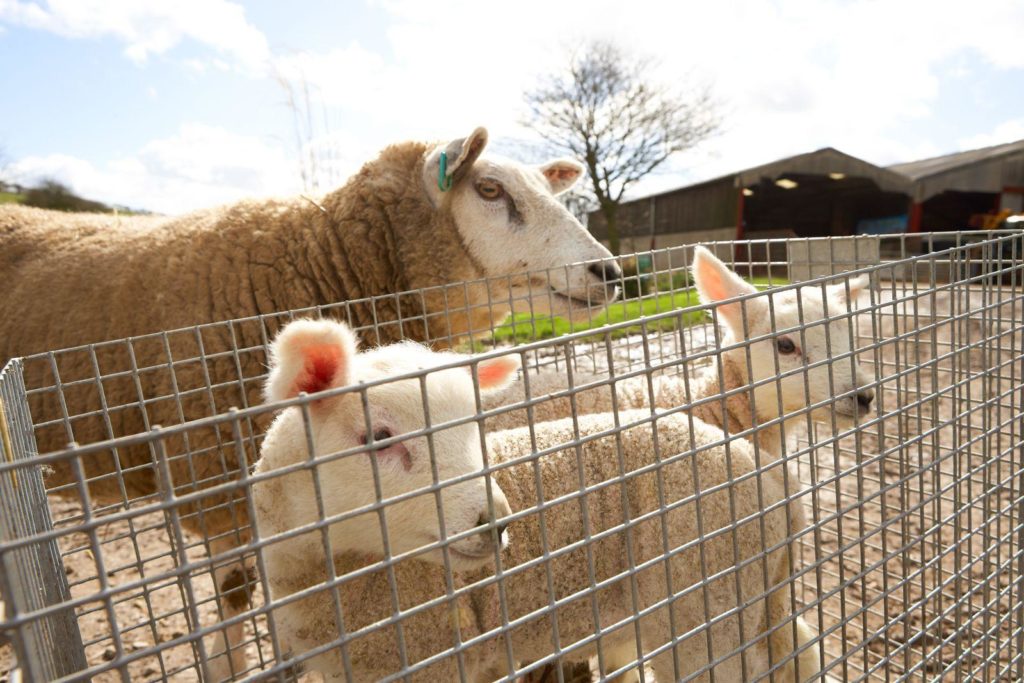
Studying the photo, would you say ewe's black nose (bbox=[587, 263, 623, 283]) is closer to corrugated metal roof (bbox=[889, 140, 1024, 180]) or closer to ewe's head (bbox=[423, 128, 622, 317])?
ewe's head (bbox=[423, 128, 622, 317])

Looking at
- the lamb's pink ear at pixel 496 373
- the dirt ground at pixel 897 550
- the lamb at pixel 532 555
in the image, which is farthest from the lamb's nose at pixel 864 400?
the lamb's pink ear at pixel 496 373

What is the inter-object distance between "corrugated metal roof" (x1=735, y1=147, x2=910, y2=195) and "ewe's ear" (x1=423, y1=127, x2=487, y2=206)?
18010 mm

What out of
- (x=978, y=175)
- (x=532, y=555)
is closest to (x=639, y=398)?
(x=532, y=555)

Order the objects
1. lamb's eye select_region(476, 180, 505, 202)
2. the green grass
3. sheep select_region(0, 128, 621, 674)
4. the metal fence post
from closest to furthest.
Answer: the metal fence post
the green grass
sheep select_region(0, 128, 621, 674)
lamb's eye select_region(476, 180, 505, 202)

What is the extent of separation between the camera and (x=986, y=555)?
1774 millimetres

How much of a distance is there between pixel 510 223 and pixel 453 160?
381mm

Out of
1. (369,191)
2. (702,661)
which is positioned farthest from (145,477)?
(702,661)

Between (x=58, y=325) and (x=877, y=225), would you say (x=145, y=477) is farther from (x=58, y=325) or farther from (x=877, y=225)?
(x=877, y=225)

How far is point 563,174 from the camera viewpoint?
4.03 metres

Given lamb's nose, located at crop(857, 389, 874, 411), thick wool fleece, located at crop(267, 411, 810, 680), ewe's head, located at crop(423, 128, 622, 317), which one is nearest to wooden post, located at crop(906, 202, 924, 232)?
ewe's head, located at crop(423, 128, 622, 317)

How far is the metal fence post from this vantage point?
853 millimetres

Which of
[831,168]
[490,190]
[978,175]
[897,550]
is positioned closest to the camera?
[897,550]

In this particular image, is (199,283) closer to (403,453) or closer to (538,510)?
(403,453)

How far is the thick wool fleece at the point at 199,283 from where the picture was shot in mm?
2805
